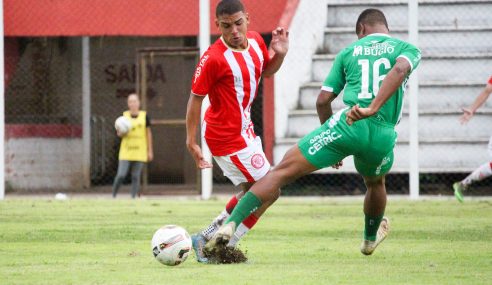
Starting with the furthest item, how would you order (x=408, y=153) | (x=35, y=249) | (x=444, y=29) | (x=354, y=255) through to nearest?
(x=444, y=29)
(x=408, y=153)
(x=35, y=249)
(x=354, y=255)

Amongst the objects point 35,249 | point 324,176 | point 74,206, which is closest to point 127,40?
point 324,176

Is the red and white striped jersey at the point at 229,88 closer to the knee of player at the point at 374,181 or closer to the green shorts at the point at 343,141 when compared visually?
the green shorts at the point at 343,141

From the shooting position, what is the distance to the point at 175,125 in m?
21.6

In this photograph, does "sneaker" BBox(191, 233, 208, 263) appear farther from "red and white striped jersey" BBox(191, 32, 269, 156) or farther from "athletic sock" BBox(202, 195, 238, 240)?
"red and white striped jersey" BBox(191, 32, 269, 156)

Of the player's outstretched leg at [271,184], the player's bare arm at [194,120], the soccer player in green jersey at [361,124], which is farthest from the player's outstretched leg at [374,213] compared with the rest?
the player's bare arm at [194,120]

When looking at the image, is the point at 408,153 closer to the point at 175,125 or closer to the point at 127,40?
the point at 175,125

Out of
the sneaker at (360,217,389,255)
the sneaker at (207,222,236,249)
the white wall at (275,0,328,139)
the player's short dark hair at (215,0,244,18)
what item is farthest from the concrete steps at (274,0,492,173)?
the sneaker at (207,222,236,249)

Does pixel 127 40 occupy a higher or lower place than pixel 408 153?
higher

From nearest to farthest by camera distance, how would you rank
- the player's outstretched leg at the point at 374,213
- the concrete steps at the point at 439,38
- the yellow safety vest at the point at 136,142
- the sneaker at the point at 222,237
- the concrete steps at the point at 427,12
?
1. the sneaker at the point at 222,237
2. the player's outstretched leg at the point at 374,213
3. the yellow safety vest at the point at 136,142
4. the concrete steps at the point at 439,38
5. the concrete steps at the point at 427,12

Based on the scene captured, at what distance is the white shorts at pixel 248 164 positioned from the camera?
9.42m

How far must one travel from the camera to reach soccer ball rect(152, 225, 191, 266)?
8938 mm

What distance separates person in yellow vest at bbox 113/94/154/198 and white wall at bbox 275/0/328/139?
2.34 meters

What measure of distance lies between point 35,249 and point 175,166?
44.7ft

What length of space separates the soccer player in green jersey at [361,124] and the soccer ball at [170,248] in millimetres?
460
